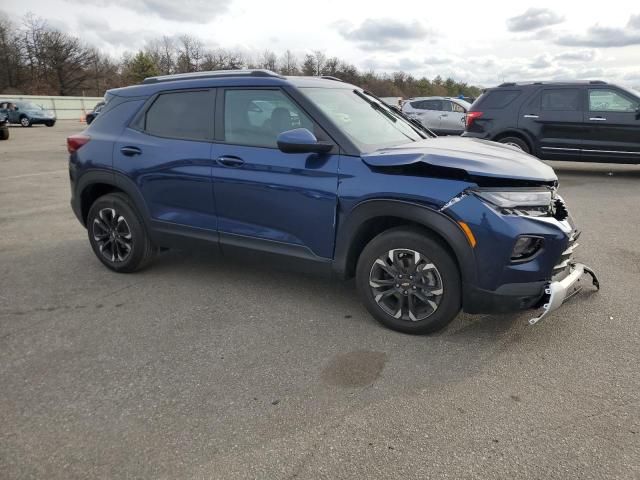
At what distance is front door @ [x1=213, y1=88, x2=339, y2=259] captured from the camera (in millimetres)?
3549

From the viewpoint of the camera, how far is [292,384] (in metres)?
2.90

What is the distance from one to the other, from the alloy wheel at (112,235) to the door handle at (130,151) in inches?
22.0

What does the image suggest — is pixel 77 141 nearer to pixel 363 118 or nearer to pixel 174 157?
pixel 174 157

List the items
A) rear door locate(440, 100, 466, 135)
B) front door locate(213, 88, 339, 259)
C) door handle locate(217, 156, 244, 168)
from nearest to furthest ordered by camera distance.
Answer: front door locate(213, 88, 339, 259) → door handle locate(217, 156, 244, 168) → rear door locate(440, 100, 466, 135)

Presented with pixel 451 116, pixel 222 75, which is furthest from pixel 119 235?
pixel 451 116

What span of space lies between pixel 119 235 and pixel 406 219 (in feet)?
9.18

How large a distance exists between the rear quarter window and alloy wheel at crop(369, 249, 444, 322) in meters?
8.37

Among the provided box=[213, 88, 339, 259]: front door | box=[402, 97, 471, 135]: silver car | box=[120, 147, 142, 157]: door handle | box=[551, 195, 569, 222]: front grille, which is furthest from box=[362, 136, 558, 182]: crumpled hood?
box=[402, 97, 471, 135]: silver car

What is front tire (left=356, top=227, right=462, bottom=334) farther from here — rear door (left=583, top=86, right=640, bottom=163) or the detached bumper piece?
rear door (left=583, top=86, right=640, bottom=163)

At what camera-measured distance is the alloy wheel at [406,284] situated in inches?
129

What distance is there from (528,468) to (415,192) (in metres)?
1.67

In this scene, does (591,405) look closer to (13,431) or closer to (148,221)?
(13,431)

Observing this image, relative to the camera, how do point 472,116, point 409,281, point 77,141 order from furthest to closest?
point 472,116 → point 77,141 → point 409,281

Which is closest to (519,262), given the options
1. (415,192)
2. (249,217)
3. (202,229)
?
(415,192)
